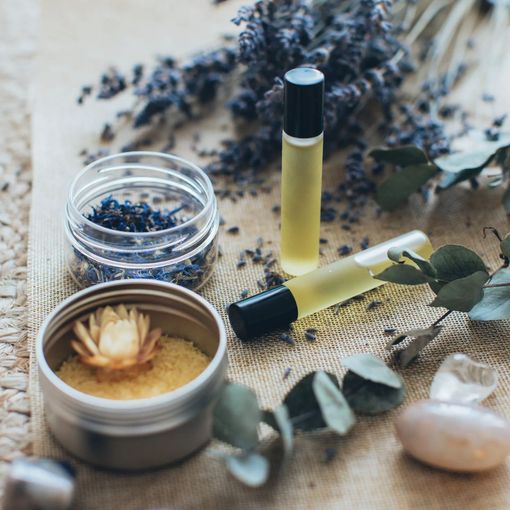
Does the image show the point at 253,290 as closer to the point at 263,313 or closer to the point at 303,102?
the point at 263,313

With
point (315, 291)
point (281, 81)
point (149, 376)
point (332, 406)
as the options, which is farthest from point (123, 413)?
point (281, 81)

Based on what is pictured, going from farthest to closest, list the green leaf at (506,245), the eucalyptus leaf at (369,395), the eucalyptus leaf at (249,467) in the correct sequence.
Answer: the green leaf at (506,245), the eucalyptus leaf at (369,395), the eucalyptus leaf at (249,467)

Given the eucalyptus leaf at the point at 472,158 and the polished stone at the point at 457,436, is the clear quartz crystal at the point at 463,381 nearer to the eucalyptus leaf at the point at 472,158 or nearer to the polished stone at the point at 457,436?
the polished stone at the point at 457,436

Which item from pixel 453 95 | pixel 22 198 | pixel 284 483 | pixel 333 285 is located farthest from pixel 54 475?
pixel 453 95

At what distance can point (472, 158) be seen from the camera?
3.46 feet

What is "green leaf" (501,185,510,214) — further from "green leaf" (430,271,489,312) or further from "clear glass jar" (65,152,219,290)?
"clear glass jar" (65,152,219,290)

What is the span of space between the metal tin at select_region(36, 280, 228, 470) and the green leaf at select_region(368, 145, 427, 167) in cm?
41

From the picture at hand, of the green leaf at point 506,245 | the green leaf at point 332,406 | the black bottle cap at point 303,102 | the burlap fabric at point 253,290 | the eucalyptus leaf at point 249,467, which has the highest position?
the black bottle cap at point 303,102

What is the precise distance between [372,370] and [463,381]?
0.35 ft

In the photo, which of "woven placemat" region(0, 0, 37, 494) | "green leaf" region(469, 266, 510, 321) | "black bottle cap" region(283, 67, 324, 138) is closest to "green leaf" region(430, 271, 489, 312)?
"green leaf" region(469, 266, 510, 321)

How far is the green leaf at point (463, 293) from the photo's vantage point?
0.84 m

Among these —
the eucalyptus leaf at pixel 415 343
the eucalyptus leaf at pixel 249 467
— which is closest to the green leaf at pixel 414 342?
the eucalyptus leaf at pixel 415 343

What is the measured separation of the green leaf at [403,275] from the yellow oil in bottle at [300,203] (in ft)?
0.45

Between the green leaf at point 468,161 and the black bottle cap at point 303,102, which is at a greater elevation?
the black bottle cap at point 303,102
